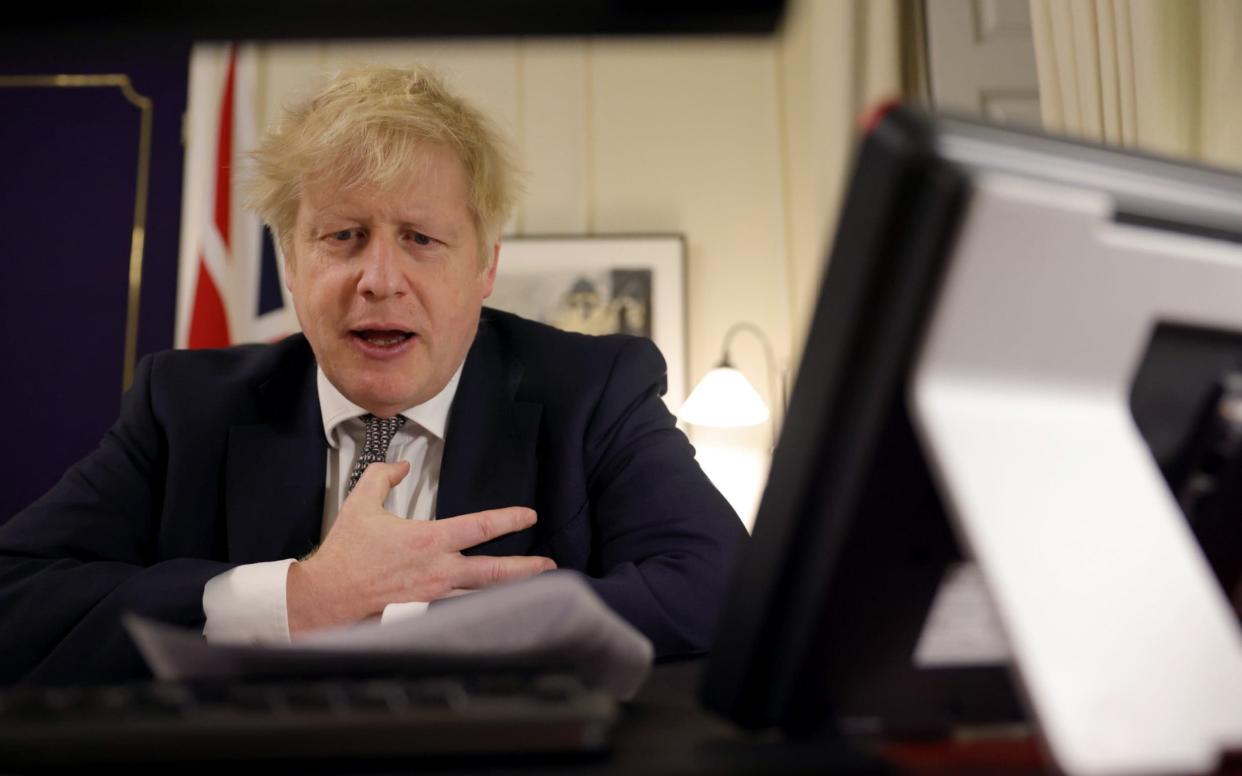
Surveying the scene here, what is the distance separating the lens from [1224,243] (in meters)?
0.40

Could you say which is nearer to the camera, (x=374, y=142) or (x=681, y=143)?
(x=374, y=142)

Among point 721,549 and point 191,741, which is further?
point 721,549

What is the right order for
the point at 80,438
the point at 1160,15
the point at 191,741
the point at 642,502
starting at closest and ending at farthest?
the point at 191,741, the point at 642,502, the point at 1160,15, the point at 80,438

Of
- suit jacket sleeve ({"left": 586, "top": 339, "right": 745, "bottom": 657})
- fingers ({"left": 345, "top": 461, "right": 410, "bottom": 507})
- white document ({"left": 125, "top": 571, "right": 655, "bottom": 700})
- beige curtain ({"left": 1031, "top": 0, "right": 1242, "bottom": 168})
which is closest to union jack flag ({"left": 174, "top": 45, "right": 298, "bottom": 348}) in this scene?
suit jacket sleeve ({"left": 586, "top": 339, "right": 745, "bottom": 657})

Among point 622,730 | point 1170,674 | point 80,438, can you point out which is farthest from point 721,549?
point 80,438

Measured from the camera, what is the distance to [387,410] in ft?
4.80

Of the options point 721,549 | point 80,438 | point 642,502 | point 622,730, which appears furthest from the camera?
point 80,438

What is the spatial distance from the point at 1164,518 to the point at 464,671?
293 millimetres

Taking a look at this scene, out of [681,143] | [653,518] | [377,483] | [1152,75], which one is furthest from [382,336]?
[681,143]

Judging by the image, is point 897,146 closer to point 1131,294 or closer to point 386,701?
point 1131,294

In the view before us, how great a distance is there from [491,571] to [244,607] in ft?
0.90

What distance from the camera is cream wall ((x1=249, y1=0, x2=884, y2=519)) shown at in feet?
11.7

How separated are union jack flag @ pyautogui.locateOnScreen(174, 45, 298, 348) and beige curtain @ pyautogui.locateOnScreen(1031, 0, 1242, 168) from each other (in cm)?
257

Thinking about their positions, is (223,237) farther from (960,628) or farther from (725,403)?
(960,628)
